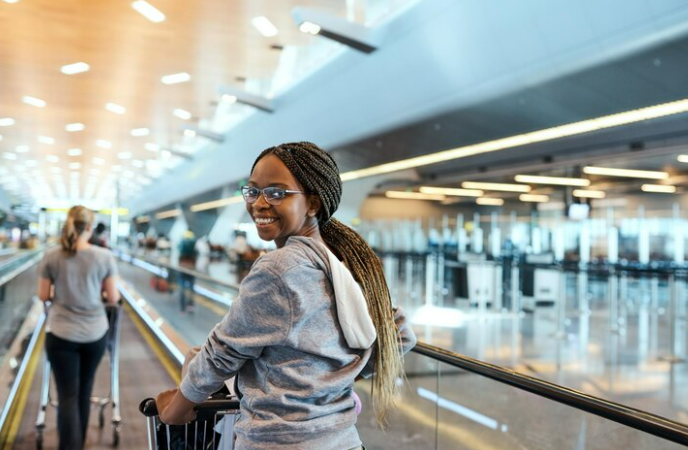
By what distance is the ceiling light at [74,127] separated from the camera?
20234mm

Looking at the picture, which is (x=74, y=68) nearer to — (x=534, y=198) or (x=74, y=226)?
(x=74, y=226)

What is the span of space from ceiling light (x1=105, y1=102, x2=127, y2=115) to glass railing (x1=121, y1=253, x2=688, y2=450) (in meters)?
15.7

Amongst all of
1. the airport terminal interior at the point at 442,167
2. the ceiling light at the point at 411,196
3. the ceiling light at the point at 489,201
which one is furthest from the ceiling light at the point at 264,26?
the ceiling light at the point at 411,196

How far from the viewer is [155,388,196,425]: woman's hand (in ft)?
4.69

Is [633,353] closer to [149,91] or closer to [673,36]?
[673,36]

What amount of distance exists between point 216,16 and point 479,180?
983 centimetres

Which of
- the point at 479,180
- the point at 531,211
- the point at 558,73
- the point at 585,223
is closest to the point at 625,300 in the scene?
the point at 585,223

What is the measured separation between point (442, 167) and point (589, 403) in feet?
47.3

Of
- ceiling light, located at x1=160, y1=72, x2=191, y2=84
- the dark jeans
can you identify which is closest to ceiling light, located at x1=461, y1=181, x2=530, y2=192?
ceiling light, located at x1=160, y1=72, x2=191, y2=84

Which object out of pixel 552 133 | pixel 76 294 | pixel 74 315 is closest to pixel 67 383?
pixel 74 315

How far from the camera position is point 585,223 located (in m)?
17.3

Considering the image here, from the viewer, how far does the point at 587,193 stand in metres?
17.2

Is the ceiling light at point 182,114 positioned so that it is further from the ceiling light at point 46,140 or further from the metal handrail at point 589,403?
the metal handrail at point 589,403

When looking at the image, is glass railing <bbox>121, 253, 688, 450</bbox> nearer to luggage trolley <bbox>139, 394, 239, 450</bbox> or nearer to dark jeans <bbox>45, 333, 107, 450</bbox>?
luggage trolley <bbox>139, 394, 239, 450</bbox>
